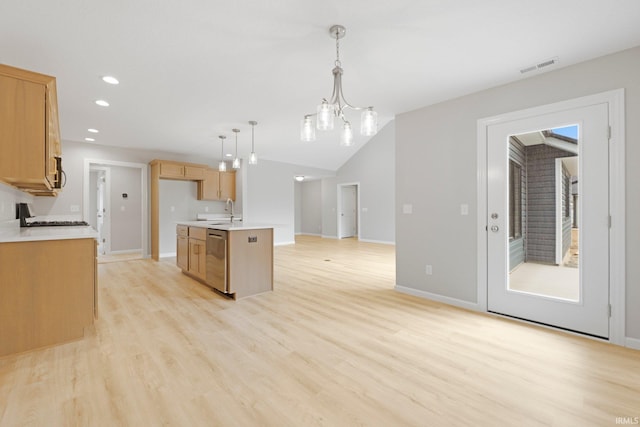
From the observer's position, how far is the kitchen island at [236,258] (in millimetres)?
3458

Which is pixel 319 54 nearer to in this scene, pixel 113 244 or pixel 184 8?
pixel 184 8

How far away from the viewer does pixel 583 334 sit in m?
2.47

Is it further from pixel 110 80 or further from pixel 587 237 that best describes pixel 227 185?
pixel 587 237

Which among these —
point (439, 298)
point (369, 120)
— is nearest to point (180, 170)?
point (369, 120)

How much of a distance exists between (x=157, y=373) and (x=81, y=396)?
0.39 metres

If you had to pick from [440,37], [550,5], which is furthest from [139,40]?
[550,5]

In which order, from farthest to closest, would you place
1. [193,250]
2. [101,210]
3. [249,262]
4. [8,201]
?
1. [101,210]
2. [193,250]
3. [249,262]
4. [8,201]

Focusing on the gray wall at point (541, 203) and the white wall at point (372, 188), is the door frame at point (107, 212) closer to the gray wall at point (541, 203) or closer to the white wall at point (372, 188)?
the white wall at point (372, 188)

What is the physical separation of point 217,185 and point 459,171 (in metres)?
5.78

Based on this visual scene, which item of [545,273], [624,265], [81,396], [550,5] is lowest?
[81,396]

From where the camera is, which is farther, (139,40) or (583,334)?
(583,334)

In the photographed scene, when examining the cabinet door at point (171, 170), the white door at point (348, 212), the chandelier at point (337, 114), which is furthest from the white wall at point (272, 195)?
the chandelier at point (337, 114)

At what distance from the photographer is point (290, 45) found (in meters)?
2.31

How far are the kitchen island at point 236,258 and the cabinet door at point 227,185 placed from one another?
341 centimetres
